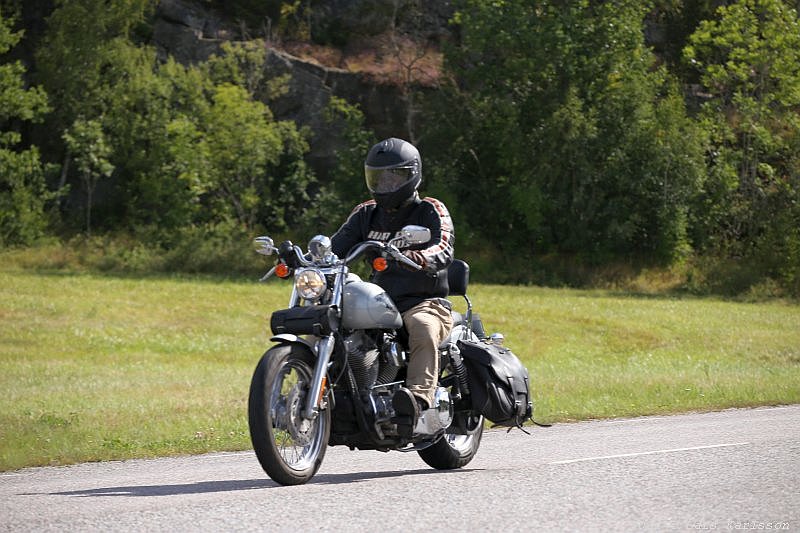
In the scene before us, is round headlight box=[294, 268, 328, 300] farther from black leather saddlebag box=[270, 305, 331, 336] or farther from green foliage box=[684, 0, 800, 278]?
green foliage box=[684, 0, 800, 278]

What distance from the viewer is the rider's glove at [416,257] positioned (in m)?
9.17

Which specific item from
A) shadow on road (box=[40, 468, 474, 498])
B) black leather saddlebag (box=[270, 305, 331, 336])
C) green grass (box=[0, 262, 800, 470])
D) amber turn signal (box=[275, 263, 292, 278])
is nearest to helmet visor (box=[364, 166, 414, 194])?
amber turn signal (box=[275, 263, 292, 278])

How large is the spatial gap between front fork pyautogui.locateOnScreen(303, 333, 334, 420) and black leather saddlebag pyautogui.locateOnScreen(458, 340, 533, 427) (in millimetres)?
1818

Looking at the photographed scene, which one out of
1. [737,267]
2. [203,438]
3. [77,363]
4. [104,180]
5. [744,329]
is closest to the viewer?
[203,438]

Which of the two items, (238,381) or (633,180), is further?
(633,180)

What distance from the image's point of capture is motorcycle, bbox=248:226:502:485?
8.40 meters

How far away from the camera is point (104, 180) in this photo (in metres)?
55.0

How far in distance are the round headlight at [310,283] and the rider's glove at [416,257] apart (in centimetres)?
71

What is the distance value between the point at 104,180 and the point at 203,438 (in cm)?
4356

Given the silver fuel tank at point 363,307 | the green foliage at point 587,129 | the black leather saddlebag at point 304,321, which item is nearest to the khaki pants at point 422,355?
the silver fuel tank at point 363,307

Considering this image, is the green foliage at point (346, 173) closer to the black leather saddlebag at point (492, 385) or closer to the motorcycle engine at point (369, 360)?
the black leather saddlebag at point (492, 385)

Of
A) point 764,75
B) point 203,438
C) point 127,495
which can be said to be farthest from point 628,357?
point 764,75

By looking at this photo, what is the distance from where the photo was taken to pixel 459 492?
8.14 meters

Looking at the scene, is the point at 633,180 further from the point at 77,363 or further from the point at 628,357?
the point at 77,363
